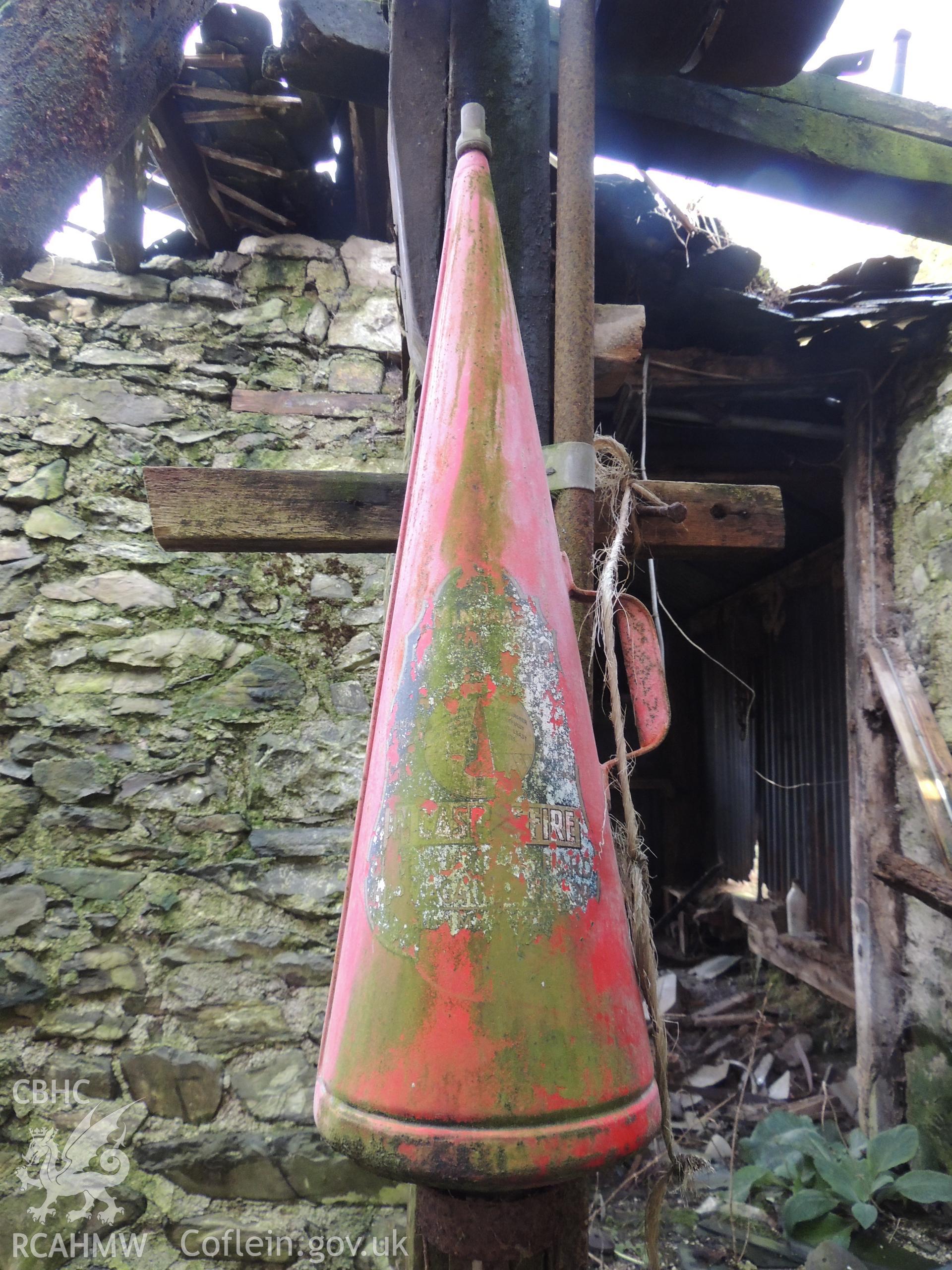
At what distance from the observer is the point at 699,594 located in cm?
553

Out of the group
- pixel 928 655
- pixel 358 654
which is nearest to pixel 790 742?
pixel 928 655

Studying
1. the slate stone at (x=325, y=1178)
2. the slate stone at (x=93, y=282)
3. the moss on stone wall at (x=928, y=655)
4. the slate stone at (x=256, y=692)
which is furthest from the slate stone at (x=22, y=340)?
the moss on stone wall at (x=928, y=655)

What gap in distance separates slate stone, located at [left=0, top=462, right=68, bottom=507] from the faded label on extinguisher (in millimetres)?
2154

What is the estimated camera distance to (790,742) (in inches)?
173

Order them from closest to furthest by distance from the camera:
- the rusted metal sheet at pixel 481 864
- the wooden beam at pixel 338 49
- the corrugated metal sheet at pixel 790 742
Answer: the rusted metal sheet at pixel 481 864 < the wooden beam at pixel 338 49 < the corrugated metal sheet at pixel 790 742

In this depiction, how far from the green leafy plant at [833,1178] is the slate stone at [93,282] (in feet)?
12.0

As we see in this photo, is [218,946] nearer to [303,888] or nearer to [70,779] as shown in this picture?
[303,888]

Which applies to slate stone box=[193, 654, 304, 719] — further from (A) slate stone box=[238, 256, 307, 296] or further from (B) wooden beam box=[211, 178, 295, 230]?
(B) wooden beam box=[211, 178, 295, 230]

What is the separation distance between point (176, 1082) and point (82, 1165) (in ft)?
1.03

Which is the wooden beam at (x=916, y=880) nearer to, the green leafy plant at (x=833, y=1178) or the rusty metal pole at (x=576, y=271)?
the green leafy plant at (x=833, y=1178)

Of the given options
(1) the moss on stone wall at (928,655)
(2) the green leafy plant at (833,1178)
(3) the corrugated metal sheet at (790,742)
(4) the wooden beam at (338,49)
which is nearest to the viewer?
(4) the wooden beam at (338,49)

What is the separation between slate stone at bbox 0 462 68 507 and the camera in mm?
2406

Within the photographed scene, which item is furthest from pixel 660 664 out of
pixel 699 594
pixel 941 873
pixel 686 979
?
pixel 699 594

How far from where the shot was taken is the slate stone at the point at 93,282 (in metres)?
2.57
